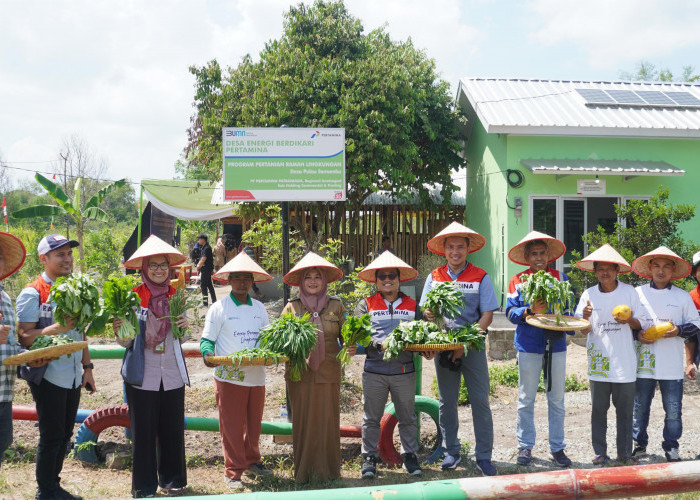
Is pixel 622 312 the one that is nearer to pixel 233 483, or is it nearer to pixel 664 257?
pixel 664 257

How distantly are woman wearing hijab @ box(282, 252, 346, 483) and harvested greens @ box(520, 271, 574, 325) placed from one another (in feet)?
5.52

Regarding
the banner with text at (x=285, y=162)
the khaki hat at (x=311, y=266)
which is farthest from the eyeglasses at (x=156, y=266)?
the banner with text at (x=285, y=162)

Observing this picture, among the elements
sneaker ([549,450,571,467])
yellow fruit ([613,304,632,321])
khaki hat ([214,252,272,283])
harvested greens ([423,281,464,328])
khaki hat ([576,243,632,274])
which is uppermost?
khaki hat ([576,243,632,274])

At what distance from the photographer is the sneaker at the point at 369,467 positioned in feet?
16.6

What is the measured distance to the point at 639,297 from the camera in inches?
220

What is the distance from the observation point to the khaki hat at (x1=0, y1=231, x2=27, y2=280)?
166 inches

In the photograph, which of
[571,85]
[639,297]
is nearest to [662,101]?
[571,85]

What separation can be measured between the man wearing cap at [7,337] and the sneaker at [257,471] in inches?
78.3

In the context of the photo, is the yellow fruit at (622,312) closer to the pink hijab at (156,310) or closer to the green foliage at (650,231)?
the green foliage at (650,231)

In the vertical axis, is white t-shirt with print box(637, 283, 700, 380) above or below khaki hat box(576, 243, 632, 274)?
below

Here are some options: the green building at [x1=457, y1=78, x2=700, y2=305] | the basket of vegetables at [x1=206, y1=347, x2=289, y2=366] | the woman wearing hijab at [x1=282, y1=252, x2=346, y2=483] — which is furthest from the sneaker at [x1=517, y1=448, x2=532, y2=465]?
the green building at [x1=457, y1=78, x2=700, y2=305]

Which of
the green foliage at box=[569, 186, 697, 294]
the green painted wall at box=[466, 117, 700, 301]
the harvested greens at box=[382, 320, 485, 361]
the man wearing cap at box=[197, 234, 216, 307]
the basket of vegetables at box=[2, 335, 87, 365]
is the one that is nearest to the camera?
the basket of vegetables at box=[2, 335, 87, 365]

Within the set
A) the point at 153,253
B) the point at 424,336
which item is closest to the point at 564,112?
the point at 424,336

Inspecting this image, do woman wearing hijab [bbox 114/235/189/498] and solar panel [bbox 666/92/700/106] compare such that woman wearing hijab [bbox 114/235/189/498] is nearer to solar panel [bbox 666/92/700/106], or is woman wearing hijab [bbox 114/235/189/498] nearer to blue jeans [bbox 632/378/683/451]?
blue jeans [bbox 632/378/683/451]
